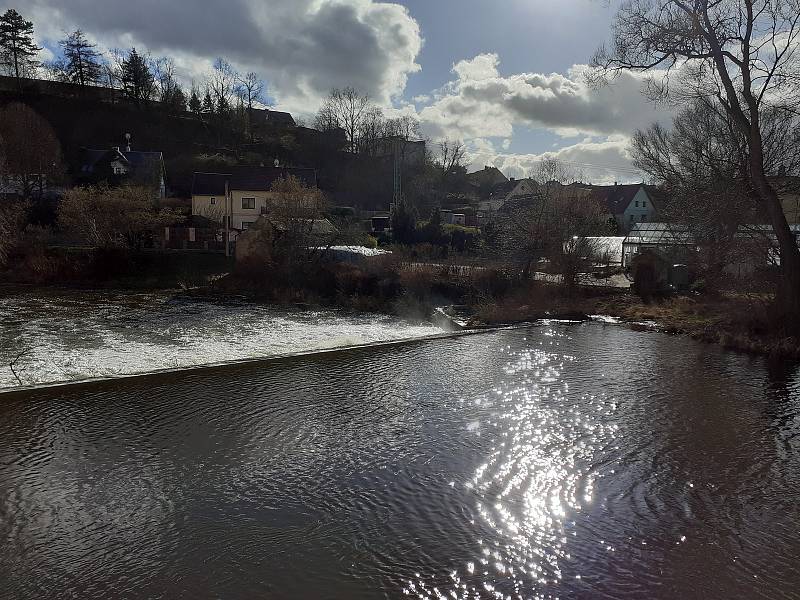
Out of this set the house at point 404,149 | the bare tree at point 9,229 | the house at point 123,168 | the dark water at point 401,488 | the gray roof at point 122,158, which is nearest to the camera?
the dark water at point 401,488

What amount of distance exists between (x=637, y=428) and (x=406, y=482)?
4309 mm

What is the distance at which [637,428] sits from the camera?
9.41 meters

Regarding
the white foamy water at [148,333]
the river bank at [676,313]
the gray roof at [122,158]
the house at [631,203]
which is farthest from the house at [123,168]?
the house at [631,203]

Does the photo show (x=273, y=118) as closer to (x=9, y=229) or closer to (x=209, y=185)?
(x=209, y=185)

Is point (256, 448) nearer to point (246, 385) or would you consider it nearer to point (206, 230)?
point (246, 385)

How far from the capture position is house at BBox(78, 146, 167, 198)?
173 feet

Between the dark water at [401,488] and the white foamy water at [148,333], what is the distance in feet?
6.05

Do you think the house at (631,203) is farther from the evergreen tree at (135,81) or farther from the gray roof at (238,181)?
the evergreen tree at (135,81)

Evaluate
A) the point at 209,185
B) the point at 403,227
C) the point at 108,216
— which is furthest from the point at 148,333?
the point at 209,185

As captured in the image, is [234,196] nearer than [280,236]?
No

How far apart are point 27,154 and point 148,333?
34.4 m

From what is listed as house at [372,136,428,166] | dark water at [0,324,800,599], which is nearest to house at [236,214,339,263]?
dark water at [0,324,800,599]

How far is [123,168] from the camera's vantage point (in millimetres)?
54250

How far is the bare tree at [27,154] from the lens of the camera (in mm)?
42031
